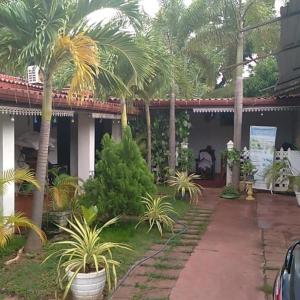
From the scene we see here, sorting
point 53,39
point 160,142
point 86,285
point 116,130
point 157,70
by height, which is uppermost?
point 157,70

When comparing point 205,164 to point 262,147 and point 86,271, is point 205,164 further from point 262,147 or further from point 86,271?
point 86,271

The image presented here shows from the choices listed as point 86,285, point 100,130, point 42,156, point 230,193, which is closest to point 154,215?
point 42,156

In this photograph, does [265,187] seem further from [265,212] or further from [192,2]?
[192,2]

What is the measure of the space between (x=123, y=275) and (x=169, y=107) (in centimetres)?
802

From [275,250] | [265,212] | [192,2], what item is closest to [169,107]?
[192,2]

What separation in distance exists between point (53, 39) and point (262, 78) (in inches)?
612

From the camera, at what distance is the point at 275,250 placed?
6352mm

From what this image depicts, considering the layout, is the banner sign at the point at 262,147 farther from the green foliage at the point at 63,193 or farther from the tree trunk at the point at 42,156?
the tree trunk at the point at 42,156

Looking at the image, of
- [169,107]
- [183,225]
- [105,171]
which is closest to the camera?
[105,171]

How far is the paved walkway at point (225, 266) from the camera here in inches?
187

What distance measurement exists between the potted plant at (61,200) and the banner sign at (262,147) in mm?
5626

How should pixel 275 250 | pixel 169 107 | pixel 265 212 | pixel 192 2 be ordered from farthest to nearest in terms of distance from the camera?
pixel 169 107 → pixel 192 2 → pixel 265 212 → pixel 275 250

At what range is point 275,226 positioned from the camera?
26.1 feet

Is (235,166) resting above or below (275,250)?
above
